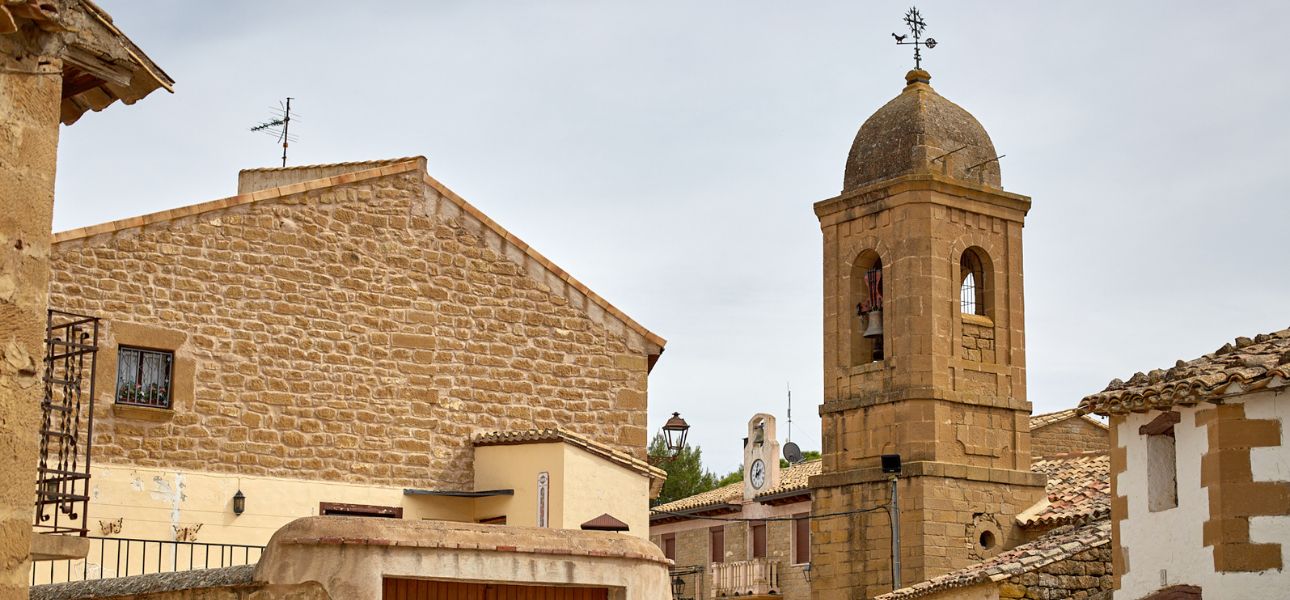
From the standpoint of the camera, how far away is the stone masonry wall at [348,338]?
17656mm

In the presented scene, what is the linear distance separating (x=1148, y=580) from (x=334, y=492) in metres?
8.59

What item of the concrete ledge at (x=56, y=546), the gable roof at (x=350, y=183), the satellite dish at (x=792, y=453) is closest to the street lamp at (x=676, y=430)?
the gable roof at (x=350, y=183)

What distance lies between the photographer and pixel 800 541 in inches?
1700

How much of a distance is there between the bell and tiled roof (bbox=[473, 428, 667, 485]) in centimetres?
1650

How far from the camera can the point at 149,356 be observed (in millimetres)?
17688

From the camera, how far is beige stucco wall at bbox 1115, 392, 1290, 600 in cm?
1714

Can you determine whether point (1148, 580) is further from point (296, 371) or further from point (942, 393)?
point (942, 393)

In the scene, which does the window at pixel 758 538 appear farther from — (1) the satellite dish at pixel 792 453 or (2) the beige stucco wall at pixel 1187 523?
(2) the beige stucco wall at pixel 1187 523

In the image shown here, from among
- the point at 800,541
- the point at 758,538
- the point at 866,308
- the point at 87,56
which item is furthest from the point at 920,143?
the point at 87,56

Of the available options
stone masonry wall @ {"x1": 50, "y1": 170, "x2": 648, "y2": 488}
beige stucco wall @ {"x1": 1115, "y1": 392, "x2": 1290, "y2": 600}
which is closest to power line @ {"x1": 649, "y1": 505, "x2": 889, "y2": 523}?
beige stucco wall @ {"x1": 1115, "y1": 392, "x2": 1290, "y2": 600}

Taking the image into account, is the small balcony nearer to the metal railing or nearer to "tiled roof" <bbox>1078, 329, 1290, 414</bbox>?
"tiled roof" <bbox>1078, 329, 1290, 414</bbox>

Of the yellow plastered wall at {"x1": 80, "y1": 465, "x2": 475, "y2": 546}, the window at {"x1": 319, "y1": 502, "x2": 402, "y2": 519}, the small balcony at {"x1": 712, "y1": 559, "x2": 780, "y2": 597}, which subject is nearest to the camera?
the yellow plastered wall at {"x1": 80, "y1": 465, "x2": 475, "y2": 546}

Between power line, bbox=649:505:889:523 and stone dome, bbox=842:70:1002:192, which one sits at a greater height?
stone dome, bbox=842:70:1002:192

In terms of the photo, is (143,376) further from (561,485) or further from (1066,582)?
(1066,582)
